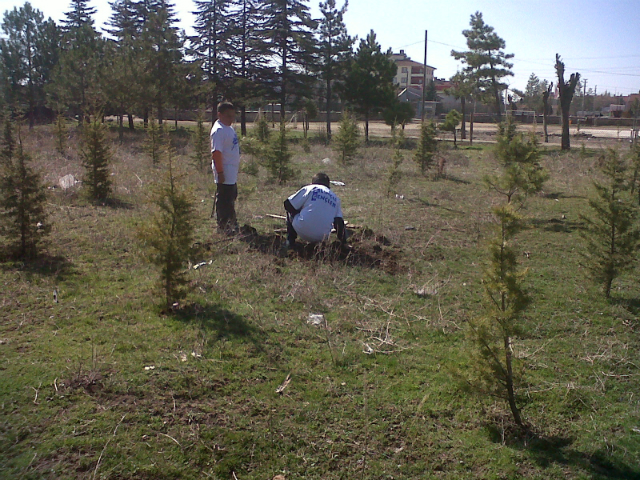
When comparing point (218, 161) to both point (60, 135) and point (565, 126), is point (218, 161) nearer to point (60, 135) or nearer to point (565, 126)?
point (60, 135)

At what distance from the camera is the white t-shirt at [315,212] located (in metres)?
7.32

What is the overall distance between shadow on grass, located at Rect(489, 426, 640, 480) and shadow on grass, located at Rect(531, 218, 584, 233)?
7.25m

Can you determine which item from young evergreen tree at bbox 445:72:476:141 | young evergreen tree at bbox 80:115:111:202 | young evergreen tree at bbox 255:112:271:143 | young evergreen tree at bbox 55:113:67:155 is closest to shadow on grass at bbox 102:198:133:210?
young evergreen tree at bbox 80:115:111:202

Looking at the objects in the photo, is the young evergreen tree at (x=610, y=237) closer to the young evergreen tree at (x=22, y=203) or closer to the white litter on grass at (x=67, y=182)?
the young evergreen tree at (x=22, y=203)

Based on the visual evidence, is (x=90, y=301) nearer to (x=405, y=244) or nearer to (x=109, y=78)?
(x=405, y=244)

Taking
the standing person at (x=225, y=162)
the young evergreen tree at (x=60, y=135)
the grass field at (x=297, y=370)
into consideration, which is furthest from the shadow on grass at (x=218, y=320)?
the young evergreen tree at (x=60, y=135)

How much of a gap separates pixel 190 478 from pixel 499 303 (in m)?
2.24

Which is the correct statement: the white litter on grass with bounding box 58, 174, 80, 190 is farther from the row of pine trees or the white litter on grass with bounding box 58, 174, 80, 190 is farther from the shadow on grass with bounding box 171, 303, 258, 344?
the row of pine trees

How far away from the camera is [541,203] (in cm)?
1333

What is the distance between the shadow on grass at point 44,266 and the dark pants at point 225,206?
7.78 ft

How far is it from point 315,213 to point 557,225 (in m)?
5.83

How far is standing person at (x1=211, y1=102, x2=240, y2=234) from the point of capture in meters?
7.95

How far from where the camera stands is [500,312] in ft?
11.6

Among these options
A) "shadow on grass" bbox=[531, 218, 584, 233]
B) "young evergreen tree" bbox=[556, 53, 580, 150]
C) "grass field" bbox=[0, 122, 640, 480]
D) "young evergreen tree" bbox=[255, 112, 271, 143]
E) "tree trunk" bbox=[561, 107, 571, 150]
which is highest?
"young evergreen tree" bbox=[556, 53, 580, 150]
